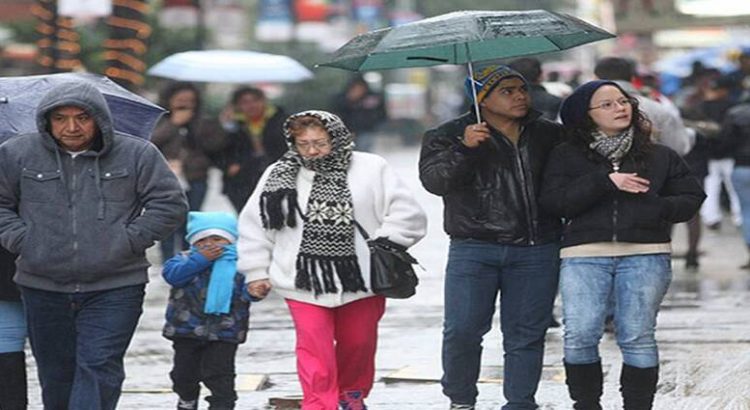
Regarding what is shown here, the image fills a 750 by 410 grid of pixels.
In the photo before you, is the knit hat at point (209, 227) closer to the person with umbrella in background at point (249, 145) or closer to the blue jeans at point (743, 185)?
the person with umbrella in background at point (249, 145)

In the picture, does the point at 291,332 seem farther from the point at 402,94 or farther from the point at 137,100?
the point at 402,94

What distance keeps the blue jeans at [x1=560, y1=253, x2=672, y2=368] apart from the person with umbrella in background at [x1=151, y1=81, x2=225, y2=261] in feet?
24.7

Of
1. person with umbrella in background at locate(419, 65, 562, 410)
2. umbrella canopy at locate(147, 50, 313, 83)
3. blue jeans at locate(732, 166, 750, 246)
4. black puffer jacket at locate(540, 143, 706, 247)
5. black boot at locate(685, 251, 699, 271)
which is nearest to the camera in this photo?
black puffer jacket at locate(540, 143, 706, 247)

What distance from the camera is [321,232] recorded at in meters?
8.34

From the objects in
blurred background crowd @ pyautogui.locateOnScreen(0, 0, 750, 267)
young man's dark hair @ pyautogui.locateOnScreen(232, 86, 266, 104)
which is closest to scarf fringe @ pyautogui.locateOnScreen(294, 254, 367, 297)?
blurred background crowd @ pyautogui.locateOnScreen(0, 0, 750, 267)

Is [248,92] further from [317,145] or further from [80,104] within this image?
[80,104]

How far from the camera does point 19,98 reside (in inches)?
324

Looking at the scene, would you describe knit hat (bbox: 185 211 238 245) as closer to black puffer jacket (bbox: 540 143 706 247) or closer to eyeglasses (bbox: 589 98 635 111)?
black puffer jacket (bbox: 540 143 706 247)

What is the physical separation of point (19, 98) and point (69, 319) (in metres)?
1.12

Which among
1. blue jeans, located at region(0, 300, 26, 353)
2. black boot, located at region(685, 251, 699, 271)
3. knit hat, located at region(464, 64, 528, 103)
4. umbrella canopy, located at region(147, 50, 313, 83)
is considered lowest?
black boot, located at region(685, 251, 699, 271)

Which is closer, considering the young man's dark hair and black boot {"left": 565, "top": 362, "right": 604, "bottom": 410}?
black boot {"left": 565, "top": 362, "right": 604, "bottom": 410}

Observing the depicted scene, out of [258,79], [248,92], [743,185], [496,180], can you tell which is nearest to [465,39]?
[496,180]

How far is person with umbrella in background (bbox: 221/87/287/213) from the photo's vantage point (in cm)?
1565

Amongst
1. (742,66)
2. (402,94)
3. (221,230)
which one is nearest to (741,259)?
(742,66)
